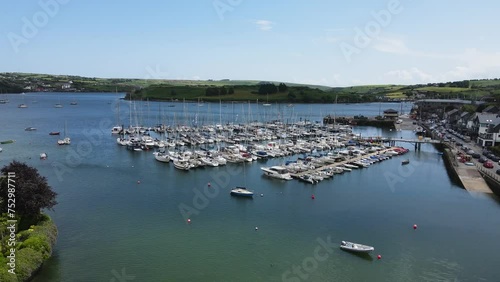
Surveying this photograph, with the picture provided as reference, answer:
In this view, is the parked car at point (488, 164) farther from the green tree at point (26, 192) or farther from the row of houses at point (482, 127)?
the green tree at point (26, 192)

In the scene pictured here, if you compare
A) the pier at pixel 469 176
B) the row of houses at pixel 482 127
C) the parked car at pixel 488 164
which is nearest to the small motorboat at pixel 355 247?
the pier at pixel 469 176

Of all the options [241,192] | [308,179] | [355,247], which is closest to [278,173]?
[308,179]

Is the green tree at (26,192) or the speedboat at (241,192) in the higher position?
the green tree at (26,192)

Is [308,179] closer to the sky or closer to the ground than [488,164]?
closer to the ground

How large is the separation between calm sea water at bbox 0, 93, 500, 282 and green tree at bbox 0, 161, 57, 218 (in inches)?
109

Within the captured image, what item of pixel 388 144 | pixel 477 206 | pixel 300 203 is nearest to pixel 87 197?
pixel 300 203

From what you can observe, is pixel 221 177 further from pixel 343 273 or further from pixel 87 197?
pixel 343 273

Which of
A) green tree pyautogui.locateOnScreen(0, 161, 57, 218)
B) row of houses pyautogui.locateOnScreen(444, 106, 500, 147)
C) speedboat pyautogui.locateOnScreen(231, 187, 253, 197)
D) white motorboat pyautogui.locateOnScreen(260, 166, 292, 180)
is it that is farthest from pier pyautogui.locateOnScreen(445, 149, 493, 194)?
green tree pyautogui.locateOnScreen(0, 161, 57, 218)

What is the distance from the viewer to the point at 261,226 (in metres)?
26.7

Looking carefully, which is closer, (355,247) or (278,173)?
(355,247)

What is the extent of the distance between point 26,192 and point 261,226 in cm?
1428

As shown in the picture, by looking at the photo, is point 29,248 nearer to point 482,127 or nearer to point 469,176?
point 469,176

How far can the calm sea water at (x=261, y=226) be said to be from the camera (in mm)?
20891

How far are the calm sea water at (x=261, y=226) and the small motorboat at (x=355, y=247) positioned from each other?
1.27 feet
